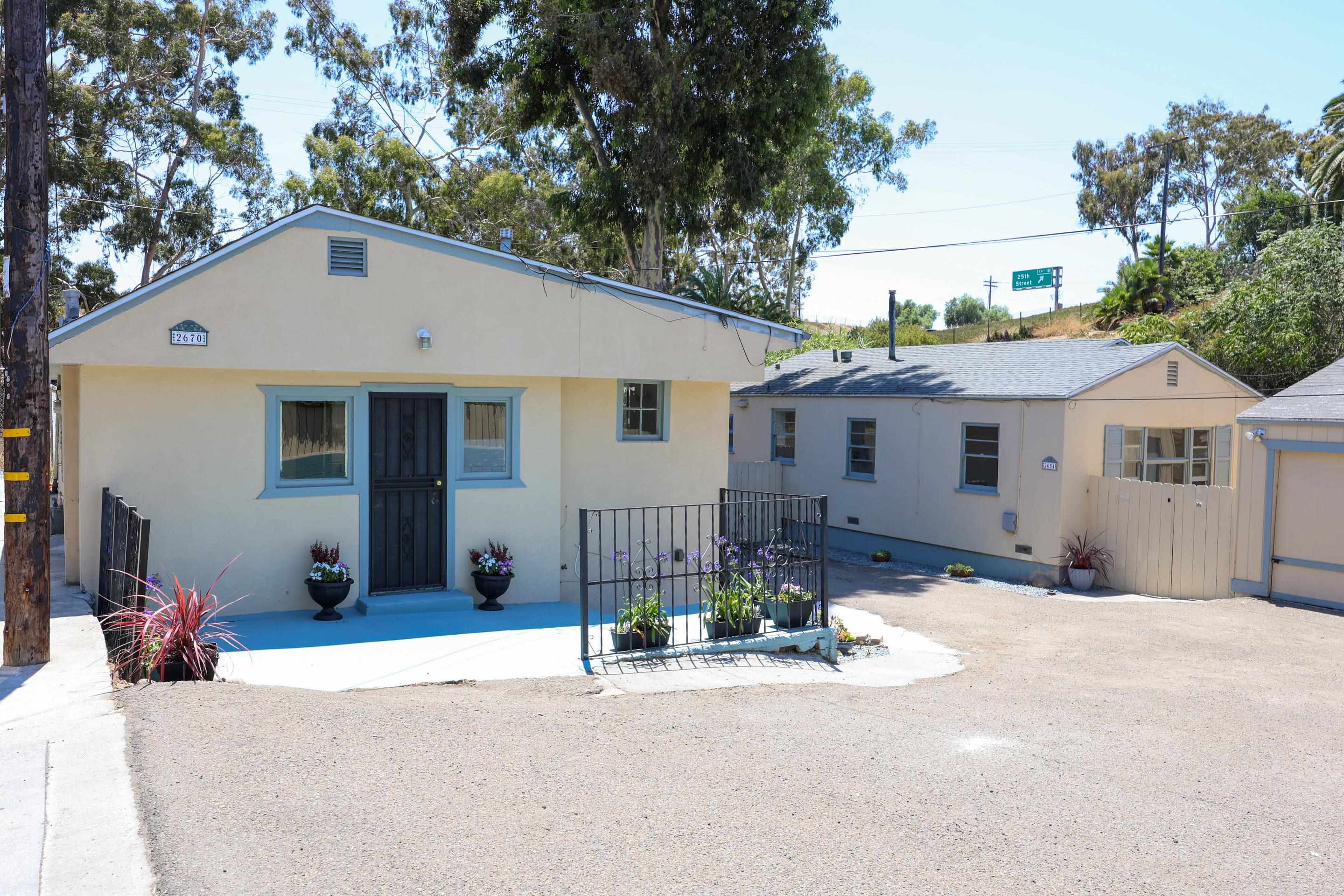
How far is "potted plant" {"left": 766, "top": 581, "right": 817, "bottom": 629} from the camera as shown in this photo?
9.46m

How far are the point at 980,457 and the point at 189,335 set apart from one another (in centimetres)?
1256

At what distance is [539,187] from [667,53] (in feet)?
40.4

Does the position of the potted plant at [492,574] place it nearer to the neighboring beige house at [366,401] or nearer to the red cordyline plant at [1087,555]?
the neighboring beige house at [366,401]

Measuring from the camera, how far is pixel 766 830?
4.86 m

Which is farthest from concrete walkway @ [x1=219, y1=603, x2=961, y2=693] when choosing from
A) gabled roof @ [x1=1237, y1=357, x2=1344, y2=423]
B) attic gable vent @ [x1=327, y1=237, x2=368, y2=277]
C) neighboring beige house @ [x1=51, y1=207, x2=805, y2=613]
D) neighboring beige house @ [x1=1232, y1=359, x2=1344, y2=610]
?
gabled roof @ [x1=1237, y1=357, x2=1344, y2=423]

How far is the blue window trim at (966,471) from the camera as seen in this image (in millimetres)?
16484

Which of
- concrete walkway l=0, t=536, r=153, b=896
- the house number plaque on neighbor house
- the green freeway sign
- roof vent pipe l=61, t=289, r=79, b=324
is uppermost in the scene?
the green freeway sign

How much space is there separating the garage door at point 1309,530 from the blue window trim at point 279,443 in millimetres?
12007

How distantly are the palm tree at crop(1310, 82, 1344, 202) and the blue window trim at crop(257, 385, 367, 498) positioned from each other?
29.8 meters

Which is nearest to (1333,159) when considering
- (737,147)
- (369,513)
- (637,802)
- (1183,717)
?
(737,147)

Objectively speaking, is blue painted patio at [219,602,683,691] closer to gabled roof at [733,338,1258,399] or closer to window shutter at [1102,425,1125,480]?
gabled roof at [733,338,1258,399]

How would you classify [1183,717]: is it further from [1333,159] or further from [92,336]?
[1333,159]

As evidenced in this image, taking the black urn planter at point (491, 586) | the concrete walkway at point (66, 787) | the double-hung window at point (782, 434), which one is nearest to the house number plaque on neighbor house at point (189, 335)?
the concrete walkway at point (66, 787)

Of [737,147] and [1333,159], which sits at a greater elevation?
[1333,159]
